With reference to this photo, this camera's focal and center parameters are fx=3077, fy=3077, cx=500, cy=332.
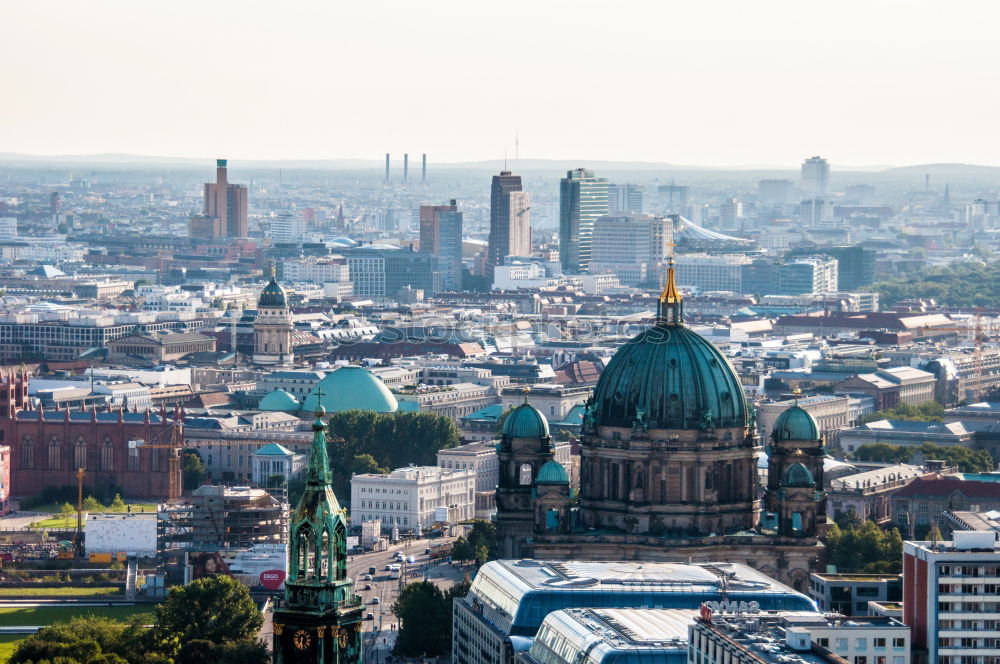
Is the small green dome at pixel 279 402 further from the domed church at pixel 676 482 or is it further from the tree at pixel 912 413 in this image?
the domed church at pixel 676 482

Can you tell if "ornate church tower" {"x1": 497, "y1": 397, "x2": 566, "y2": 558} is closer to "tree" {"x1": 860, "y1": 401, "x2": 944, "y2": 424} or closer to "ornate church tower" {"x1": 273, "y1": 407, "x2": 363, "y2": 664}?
"ornate church tower" {"x1": 273, "y1": 407, "x2": 363, "y2": 664}

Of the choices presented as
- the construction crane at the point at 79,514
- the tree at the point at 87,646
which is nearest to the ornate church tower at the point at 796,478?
the tree at the point at 87,646

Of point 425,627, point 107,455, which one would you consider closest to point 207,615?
point 425,627

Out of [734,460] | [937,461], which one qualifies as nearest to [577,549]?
[734,460]

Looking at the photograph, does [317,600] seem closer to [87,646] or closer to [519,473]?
[87,646]

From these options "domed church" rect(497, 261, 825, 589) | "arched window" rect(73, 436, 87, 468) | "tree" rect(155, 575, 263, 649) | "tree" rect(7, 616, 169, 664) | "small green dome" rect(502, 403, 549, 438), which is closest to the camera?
"tree" rect(7, 616, 169, 664)

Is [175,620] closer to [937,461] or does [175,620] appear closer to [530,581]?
[530,581]

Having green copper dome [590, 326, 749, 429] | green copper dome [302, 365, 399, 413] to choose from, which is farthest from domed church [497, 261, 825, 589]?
green copper dome [302, 365, 399, 413]
